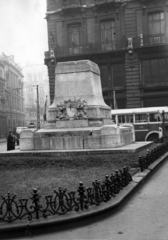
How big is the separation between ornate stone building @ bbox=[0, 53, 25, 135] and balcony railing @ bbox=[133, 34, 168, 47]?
29090 millimetres

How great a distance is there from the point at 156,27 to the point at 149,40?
1.62 meters

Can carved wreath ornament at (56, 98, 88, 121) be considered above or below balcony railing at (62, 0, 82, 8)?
below

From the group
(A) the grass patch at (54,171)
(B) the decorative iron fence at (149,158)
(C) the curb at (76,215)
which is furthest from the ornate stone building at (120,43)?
(C) the curb at (76,215)

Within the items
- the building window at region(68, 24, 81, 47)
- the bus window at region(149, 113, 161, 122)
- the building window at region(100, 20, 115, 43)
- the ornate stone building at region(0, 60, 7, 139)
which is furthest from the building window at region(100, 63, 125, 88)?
the ornate stone building at region(0, 60, 7, 139)

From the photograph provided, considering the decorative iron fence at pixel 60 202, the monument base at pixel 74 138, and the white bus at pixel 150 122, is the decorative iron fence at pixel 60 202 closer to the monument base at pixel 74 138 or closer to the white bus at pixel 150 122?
the monument base at pixel 74 138

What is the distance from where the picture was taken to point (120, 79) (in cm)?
3556

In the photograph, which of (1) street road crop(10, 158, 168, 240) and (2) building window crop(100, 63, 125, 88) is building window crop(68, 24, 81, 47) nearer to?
(2) building window crop(100, 63, 125, 88)

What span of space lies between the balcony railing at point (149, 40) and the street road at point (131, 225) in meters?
28.5

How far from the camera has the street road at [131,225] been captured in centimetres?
510

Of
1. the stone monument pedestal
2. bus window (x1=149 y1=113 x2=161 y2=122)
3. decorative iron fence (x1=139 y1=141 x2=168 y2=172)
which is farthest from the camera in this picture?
bus window (x1=149 y1=113 x2=161 y2=122)

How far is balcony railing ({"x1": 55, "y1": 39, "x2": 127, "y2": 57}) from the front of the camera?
3494cm

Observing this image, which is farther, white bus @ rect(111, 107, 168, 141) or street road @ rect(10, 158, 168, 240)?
white bus @ rect(111, 107, 168, 141)

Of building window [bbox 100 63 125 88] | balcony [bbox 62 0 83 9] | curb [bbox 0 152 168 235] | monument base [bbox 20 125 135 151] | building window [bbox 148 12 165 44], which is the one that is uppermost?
balcony [bbox 62 0 83 9]

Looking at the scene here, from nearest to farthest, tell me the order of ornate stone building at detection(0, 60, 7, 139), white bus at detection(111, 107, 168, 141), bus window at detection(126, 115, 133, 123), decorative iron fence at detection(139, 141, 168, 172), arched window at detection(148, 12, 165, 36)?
1. decorative iron fence at detection(139, 141, 168, 172)
2. white bus at detection(111, 107, 168, 141)
3. bus window at detection(126, 115, 133, 123)
4. arched window at detection(148, 12, 165, 36)
5. ornate stone building at detection(0, 60, 7, 139)
